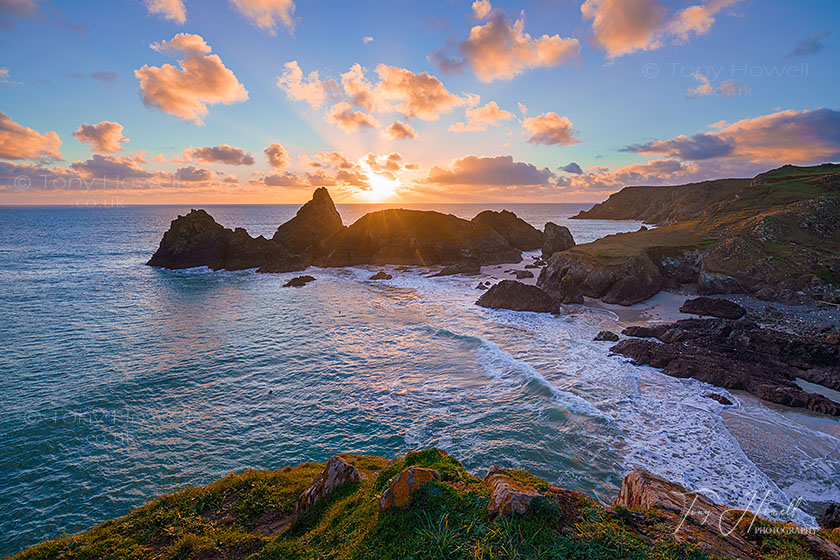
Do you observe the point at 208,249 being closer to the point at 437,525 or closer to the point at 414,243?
the point at 414,243

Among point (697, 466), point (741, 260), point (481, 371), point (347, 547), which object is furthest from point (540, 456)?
point (741, 260)

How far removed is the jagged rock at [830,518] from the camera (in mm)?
11688

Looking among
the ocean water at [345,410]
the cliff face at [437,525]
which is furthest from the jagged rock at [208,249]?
the cliff face at [437,525]

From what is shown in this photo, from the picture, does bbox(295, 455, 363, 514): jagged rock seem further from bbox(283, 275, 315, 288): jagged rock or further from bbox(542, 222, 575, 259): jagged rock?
bbox(542, 222, 575, 259): jagged rock

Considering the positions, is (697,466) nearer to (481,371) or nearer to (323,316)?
(481,371)

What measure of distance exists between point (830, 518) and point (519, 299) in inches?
1090

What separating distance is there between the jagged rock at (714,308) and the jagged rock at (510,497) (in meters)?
35.9

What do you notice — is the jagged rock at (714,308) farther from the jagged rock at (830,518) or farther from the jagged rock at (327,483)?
the jagged rock at (327,483)

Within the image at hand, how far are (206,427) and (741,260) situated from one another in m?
56.2

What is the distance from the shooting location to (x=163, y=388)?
72.9 ft

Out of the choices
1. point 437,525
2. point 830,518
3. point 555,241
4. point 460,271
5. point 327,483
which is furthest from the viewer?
point 555,241

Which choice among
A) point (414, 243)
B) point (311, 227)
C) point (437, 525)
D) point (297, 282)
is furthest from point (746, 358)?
point (311, 227)

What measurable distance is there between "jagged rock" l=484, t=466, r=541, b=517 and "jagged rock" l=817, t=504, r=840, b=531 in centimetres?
1250

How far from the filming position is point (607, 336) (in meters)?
29.2
